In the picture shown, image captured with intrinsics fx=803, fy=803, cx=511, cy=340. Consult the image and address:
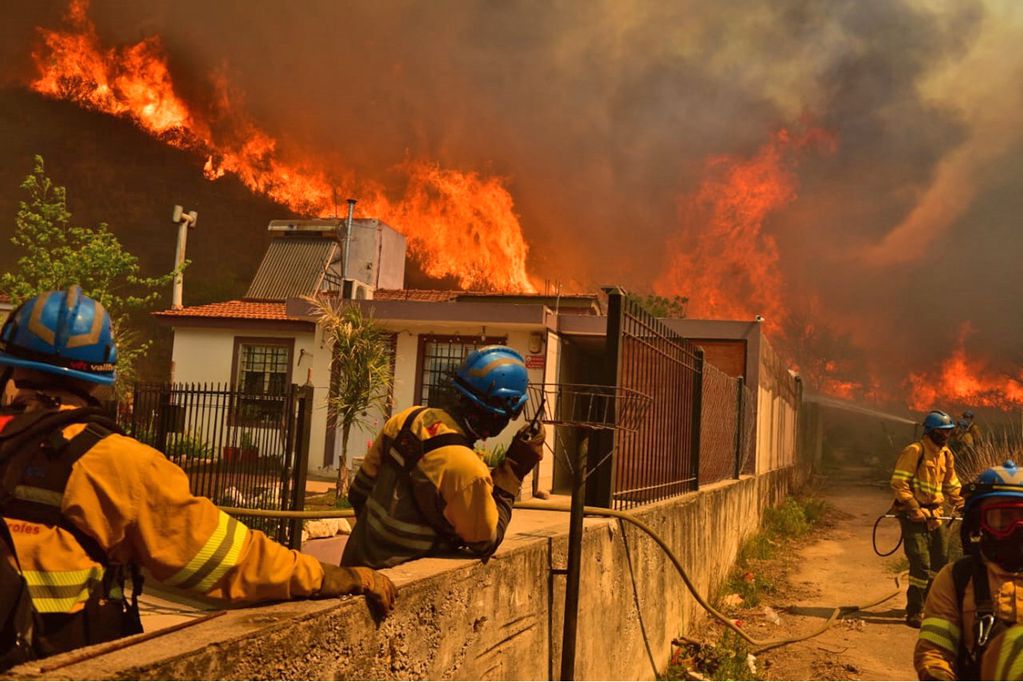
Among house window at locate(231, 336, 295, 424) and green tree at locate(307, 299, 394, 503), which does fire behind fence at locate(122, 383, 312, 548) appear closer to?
green tree at locate(307, 299, 394, 503)

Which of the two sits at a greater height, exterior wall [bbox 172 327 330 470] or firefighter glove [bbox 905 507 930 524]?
exterior wall [bbox 172 327 330 470]

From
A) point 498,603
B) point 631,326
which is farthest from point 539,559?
point 631,326

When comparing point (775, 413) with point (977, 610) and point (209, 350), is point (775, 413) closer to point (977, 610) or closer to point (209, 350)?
point (209, 350)

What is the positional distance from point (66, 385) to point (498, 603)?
216 cm

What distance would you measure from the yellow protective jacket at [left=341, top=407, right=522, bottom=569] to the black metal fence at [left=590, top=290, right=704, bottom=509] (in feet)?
5.33

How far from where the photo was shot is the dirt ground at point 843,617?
6.55 metres

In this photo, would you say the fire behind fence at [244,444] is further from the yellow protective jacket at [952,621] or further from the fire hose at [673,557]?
the yellow protective jacket at [952,621]

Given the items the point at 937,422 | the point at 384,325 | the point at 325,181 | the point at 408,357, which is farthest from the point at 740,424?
the point at 325,181

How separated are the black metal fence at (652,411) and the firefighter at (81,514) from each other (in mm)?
2989

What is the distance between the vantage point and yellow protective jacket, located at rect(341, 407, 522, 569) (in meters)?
3.14

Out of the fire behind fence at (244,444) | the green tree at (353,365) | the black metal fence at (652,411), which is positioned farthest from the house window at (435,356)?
the black metal fence at (652,411)

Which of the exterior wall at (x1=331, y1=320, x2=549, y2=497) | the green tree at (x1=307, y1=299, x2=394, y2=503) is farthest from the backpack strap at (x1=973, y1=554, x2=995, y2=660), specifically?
the exterior wall at (x1=331, y1=320, x2=549, y2=497)

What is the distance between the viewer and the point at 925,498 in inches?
324

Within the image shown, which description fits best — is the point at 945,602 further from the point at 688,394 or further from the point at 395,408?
the point at 395,408
